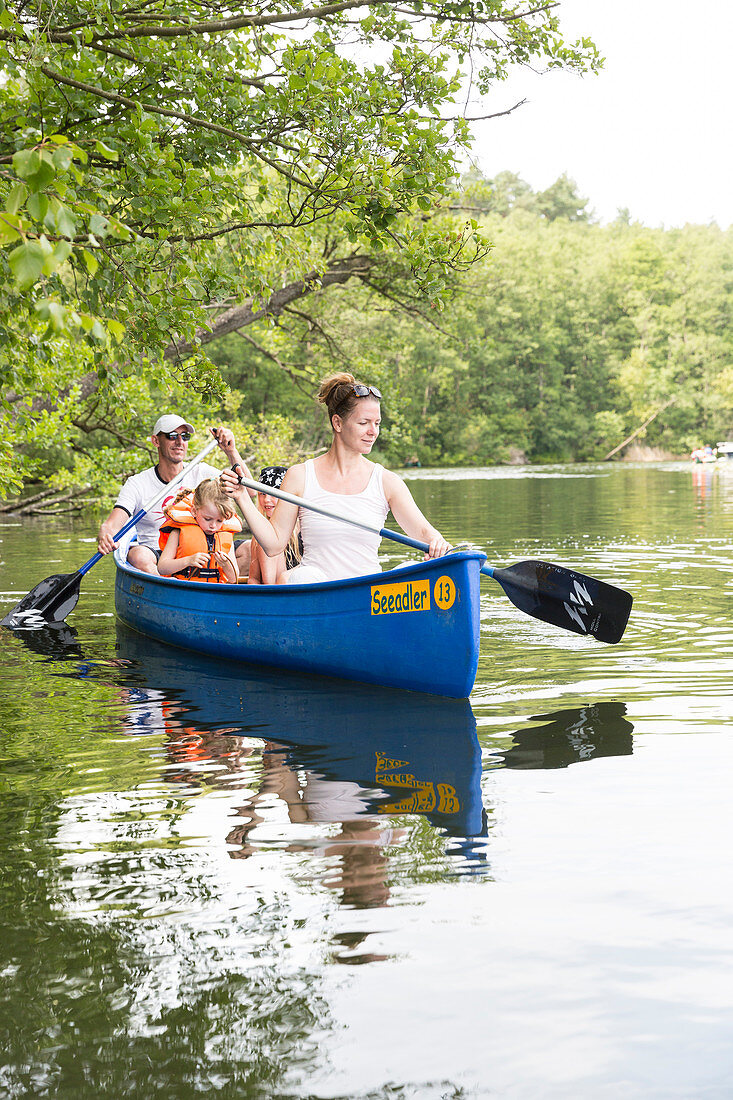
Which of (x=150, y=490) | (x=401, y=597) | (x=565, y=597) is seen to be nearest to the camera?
(x=401, y=597)

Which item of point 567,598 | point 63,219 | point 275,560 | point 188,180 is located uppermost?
point 188,180

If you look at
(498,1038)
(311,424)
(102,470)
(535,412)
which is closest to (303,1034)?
(498,1038)

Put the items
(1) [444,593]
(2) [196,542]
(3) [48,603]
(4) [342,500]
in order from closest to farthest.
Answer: (1) [444,593] < (4) [342,500] < (2) [196,542] < (3) [48,603]

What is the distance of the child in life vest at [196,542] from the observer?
6.79 m

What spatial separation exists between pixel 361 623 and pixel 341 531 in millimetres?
548

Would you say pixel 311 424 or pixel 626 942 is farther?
pixel 311 424

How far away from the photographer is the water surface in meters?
2.15

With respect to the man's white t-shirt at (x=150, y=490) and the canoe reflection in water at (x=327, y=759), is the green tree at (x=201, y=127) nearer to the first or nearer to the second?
the man's white t-shirt at (x=150, y=490)

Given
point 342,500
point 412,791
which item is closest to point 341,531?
point 342,500

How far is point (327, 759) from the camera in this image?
428 cm

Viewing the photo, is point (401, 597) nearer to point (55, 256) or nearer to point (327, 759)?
point (327, 759)

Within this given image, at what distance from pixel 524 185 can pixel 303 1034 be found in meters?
90.0

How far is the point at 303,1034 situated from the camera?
87.3 inches

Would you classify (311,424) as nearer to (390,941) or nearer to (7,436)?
(7,436)
